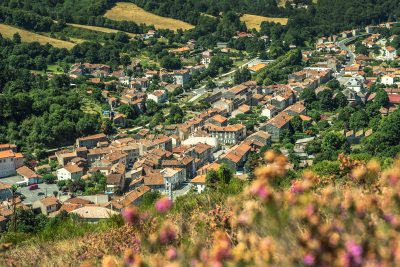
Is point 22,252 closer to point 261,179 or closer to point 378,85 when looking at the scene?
point 261,179

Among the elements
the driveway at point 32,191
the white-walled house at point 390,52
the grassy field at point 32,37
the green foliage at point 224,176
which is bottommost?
the driveway at point 32,191

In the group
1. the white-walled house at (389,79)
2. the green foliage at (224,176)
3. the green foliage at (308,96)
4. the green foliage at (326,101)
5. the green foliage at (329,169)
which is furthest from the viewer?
the white-walled house at (389,79)

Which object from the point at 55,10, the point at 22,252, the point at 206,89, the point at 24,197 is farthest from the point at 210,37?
the point at 22,252

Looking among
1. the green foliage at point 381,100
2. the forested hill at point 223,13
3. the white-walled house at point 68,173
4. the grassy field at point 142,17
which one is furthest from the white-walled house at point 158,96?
the grassy field at point 142,17

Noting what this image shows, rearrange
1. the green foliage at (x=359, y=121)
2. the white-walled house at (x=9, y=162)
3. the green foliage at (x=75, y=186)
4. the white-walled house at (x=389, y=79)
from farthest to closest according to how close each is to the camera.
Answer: the white-walled house at (x=389, y=79)
the green foliage at (x=359, y=121)
the white-walled house at (x=9, y=162)
the green foliage at (x=75, y=186)

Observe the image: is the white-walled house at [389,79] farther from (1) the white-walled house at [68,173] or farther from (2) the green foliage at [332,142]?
(1) the white-walled house at [68,173]

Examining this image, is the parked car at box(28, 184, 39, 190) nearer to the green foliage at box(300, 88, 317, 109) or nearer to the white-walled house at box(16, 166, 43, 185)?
the white-walled house at box(16, 166, 43, 185)
